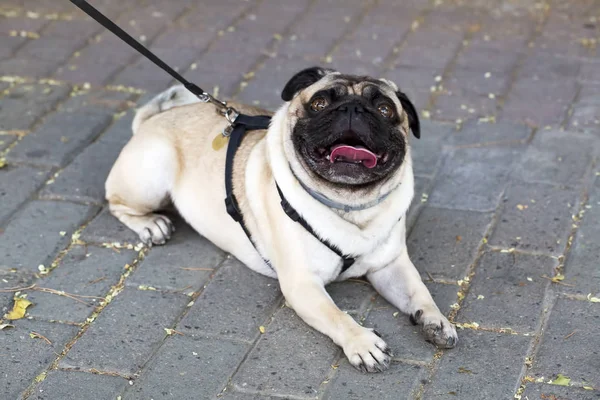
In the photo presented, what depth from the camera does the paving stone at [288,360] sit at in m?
3.42

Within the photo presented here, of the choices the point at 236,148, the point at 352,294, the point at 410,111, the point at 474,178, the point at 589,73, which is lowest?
the point at 589,73

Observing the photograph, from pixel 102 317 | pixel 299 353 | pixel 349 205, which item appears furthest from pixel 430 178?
pixel 102 317

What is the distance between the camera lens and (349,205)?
3746 mm

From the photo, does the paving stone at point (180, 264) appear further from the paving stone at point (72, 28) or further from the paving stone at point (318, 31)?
the paving stone at point (72, 28)

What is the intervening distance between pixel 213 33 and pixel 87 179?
6.67 feet

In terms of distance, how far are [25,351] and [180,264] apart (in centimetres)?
87

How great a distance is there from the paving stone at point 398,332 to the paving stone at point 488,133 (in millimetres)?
1602

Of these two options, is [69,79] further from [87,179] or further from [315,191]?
[315,191]

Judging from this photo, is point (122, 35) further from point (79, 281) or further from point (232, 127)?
point (79, 281)

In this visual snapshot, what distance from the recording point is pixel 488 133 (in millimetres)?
5289

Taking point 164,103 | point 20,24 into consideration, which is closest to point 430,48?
point 164,103

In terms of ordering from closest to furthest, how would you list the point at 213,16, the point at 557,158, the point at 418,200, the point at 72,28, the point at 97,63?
the point at 418,200, the point at 557,158, the point at 97,63, the point at 72,28, the point at 213,16

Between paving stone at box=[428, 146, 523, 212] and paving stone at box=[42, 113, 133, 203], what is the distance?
1.77 m

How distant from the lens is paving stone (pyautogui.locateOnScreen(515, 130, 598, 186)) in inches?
190
